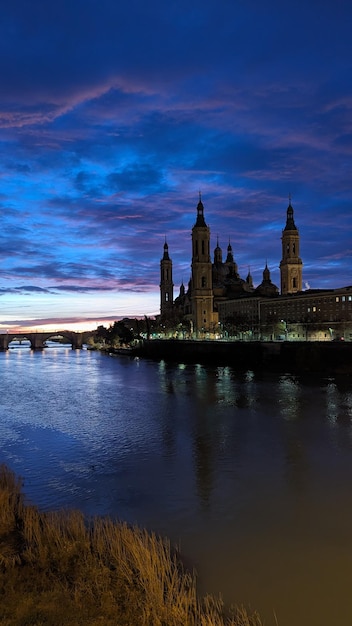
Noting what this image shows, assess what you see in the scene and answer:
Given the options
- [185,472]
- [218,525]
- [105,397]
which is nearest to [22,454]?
[185,472]

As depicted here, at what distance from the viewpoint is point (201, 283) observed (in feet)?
616

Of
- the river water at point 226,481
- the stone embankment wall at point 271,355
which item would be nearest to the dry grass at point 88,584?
the river water at point 226,481

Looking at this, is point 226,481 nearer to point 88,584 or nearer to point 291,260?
point 88,584

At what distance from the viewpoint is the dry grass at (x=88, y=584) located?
7848 millimetres

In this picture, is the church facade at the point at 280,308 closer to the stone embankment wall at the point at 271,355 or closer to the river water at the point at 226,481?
the stone embankment wall at the point at 271,355

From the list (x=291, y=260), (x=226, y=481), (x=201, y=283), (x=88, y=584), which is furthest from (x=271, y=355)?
(x=201, y=283)

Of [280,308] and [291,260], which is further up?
[291,260]

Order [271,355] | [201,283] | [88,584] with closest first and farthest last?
[88,584] → [271,355] → [201,283]

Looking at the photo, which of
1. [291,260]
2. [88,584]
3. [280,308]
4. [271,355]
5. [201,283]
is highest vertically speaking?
[291,260]

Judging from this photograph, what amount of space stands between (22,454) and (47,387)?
36.4 metres

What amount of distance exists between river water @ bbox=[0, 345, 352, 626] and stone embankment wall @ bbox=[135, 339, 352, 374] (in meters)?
34.2

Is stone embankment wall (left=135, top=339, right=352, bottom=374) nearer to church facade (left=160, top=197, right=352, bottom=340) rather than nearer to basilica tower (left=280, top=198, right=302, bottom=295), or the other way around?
church facade (left=160, top=197, right=352, bottom=340)

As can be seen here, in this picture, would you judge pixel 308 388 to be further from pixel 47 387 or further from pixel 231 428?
pixel 47 387

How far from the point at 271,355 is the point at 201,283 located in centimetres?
9812
